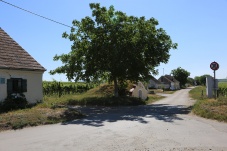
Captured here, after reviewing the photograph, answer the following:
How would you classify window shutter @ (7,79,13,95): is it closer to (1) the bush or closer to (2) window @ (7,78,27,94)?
(2) window @ (7,78,27,94)

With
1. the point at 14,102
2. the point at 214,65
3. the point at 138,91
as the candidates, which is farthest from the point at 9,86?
the point at 138,91

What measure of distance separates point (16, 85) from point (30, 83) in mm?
1434

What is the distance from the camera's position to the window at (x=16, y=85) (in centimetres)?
2000

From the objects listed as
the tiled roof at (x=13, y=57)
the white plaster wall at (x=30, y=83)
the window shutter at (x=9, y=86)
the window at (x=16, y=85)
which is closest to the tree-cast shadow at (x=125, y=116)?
the white plaster wall at (x=30, y=83)

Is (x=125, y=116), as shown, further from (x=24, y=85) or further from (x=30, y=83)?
(x=30, y=83)

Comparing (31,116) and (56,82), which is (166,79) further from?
(31,116)

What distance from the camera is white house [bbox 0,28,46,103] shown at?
1961 centimetres

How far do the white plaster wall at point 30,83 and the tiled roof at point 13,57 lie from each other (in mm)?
404

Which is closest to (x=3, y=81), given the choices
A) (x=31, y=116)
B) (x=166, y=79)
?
(x=31, y=116)

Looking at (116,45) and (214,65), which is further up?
(116,45)

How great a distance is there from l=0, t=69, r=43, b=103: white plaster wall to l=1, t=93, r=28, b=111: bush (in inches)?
19.3

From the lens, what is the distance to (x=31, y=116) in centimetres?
1464

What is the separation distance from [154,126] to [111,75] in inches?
698

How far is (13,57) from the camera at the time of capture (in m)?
21.1
